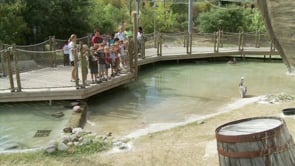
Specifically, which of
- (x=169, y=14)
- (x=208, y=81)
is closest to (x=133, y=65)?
(x=208, y=81)

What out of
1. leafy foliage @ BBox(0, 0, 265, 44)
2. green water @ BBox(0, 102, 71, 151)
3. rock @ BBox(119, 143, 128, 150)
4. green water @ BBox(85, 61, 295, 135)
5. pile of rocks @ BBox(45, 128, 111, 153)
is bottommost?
green water @ BBox(85, 61, 295, 135)

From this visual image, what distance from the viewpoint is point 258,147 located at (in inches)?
122

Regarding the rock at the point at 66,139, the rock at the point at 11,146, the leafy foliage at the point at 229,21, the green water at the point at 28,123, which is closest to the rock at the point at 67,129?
the green water at the point at 28,123

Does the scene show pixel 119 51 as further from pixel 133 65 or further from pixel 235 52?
pixel 235 52

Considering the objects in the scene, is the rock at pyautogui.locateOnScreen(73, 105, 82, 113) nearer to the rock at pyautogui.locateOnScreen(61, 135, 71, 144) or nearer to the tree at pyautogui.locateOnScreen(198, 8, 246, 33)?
the rock at pyautogui.locateOnScreen(61, 135, 71, 144)

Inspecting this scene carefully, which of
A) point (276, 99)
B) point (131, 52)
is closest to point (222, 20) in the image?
point (131, 52)

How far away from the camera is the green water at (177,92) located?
1043cm

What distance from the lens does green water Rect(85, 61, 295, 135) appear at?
1043cm

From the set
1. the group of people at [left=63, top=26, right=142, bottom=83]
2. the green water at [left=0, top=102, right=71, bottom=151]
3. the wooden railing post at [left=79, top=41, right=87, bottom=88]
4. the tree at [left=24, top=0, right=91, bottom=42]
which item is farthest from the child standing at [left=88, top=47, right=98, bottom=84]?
the tree at [left=24, top=0, right=91, bottom=42]

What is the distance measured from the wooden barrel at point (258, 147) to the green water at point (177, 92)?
589cm

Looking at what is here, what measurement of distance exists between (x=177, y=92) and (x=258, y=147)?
10.8m

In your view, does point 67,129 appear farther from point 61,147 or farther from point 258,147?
point 258,147

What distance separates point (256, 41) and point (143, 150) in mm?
16180

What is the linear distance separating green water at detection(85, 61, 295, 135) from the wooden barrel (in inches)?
232
